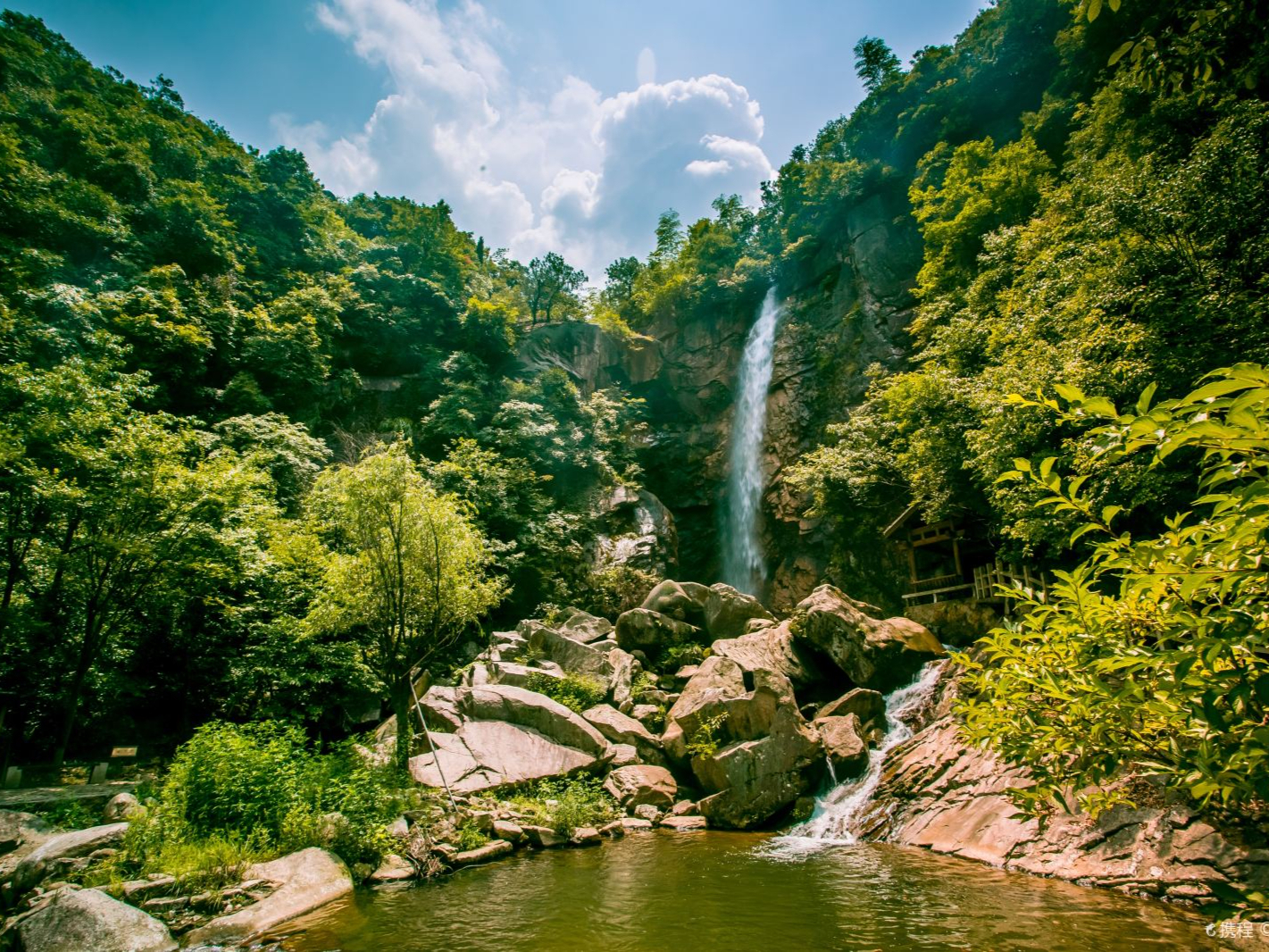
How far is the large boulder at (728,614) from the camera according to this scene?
64.0 ft

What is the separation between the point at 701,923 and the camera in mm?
6461

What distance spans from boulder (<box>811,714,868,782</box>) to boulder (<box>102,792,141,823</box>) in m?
12.4

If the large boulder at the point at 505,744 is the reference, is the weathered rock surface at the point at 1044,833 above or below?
below

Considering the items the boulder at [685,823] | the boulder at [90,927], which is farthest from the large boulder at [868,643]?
the boulder at [90,927]

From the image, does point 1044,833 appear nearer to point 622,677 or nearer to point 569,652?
point 622,677

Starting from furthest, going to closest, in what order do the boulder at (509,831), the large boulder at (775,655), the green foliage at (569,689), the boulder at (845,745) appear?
the large boulder at (775,655)
the green foliage at (569,689)
the boulder at (845,745)
the boulder at (509,831)

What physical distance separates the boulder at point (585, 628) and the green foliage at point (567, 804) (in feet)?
24.5

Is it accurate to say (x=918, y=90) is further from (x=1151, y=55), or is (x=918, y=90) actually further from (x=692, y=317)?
(x=1151, y=55)

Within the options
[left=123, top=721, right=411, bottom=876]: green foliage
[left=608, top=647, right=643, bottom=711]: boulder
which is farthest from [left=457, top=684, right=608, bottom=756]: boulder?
[left=123, top=721, right=411, bottom=876]: green foliage

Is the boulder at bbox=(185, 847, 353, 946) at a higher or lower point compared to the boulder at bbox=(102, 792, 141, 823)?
lower

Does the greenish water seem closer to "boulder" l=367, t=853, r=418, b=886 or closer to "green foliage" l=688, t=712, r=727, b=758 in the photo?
"boulder" l=367, t=853, r=418, b=886

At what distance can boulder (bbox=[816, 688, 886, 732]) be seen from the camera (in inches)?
546

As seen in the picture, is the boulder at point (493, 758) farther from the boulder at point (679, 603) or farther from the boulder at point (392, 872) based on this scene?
the boulder at point (679, 603)

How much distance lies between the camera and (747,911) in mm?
6781
